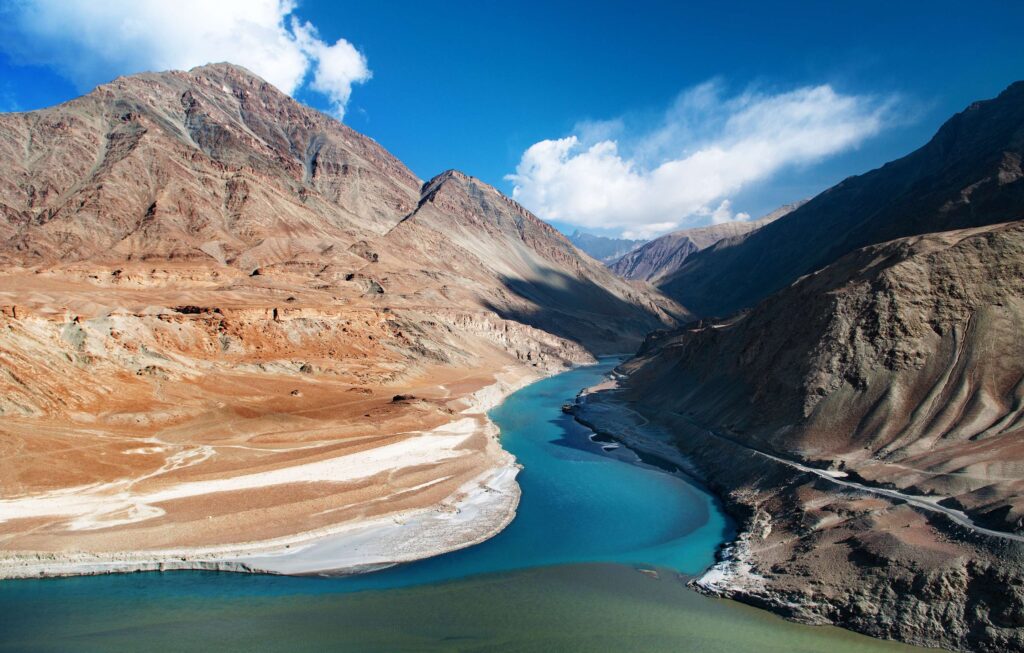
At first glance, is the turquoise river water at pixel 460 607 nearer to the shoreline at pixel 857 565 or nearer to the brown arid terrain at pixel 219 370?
the shoreline at pixel 857 565

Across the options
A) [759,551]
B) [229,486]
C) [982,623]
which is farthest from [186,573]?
[982,623]

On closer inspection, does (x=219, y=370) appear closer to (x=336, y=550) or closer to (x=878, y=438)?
(x=336, y=550)

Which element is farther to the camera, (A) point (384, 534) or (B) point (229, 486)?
(B) point (229, 486)

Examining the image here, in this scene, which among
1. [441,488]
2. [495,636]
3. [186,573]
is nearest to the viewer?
[495,636]

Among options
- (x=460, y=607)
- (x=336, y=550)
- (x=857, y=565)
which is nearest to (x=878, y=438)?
(x=857, y=565)

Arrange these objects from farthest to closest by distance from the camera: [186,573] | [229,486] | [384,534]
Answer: [229,486]
[384,534]
[186,573]

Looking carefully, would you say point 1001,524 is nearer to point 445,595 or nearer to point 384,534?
point 445,595

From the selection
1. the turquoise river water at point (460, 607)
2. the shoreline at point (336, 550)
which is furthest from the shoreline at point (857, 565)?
the shoreline at point (336, 550)
